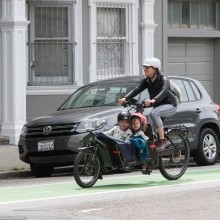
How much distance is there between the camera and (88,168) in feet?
43.2

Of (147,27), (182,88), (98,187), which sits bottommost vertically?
(98,187)

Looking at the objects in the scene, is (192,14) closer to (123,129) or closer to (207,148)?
(207,148)

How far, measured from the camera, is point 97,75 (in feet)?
74.1

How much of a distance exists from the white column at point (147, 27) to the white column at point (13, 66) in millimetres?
3722

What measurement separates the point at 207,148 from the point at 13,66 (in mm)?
5247

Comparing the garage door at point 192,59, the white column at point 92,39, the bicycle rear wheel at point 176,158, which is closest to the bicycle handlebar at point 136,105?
the bicycle rear wheel at point 176,158

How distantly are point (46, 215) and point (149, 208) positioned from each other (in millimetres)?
1337

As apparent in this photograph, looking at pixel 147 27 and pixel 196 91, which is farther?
pixel 147 27

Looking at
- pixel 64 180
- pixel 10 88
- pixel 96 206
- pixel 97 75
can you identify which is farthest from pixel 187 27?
pixel 96 206

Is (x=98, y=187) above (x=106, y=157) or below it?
below

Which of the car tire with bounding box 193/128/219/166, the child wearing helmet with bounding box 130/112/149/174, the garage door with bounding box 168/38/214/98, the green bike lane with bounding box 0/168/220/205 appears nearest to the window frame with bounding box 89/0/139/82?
the garage door with bounding box 168/38/214/98

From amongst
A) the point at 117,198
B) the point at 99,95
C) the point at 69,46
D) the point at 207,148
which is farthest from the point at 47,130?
the point at 69,46

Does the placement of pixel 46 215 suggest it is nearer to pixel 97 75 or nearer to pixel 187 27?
pixel 97 75

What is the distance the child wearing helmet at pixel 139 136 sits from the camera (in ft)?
44.3
